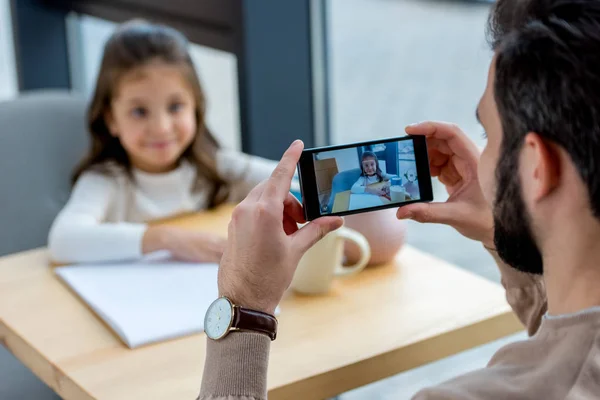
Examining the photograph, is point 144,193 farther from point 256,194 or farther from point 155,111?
point 256,194

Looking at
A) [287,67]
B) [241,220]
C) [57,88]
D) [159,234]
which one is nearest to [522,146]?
[241,220]

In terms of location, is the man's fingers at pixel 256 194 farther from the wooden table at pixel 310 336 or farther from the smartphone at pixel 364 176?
the wooden table at pixel 310 336

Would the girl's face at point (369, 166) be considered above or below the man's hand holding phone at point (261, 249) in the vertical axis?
above

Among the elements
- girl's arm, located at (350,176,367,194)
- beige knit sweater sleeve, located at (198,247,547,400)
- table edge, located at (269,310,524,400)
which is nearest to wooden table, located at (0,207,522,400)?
table edge, located at (269,310,524,400)

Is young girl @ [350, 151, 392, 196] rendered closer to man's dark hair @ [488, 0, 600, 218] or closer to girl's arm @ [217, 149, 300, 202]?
man's dark hair @ [488, 0, 600, 218]

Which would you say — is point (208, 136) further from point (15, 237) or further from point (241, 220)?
point (241, 220)

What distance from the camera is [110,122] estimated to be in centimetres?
181

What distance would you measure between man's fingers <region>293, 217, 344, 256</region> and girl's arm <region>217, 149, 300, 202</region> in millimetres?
770

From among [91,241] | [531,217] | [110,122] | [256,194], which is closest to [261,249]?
[256,194]

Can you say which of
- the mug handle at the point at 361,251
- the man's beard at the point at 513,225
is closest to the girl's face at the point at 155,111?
the mug handle at the point at 361,251

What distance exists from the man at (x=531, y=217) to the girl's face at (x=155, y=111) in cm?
77

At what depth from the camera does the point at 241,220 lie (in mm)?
970

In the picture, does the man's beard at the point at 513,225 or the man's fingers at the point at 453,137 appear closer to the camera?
the man's beard at the point at 513,225

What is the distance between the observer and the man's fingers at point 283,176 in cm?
98
